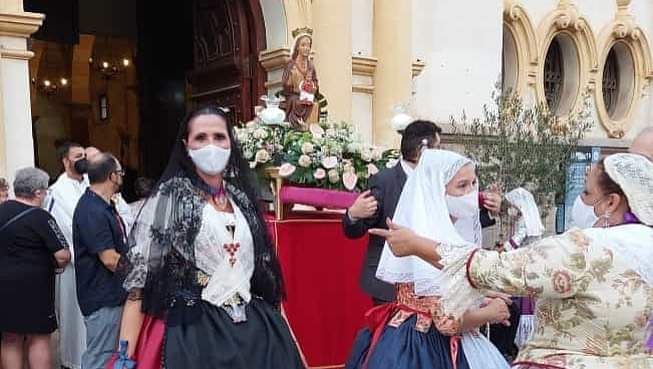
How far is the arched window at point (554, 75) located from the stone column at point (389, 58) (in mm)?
4181

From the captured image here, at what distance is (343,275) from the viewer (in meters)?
5.07

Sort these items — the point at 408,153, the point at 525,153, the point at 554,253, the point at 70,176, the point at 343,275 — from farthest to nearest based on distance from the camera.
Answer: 1. the point at 525,153
2. the point at 70,176
3. the point at 343,275
4. the point at 408,153
5. the point at 554,253

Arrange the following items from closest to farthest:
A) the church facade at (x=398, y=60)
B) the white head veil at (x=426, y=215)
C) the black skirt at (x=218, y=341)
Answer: the black skirt at (x=218, y=341) < the white head veil at (x=426, y=215) < the church facade at (x=398, y=60)

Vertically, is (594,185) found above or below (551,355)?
above

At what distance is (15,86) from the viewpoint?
6.16m

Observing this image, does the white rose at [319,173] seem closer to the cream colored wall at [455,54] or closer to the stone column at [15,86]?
the stone column at [15,86]

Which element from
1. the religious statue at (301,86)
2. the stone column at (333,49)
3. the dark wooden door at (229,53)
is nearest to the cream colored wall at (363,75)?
the stone column at (333,49)

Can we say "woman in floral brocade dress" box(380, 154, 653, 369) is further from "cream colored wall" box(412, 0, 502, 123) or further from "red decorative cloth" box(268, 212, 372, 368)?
"cream colored wall" box(412, 0, 502, 123)

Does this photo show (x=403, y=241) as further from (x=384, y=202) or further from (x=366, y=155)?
(x=366, y=155)

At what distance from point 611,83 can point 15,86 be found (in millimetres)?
10686

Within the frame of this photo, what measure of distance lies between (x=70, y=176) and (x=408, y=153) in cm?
300

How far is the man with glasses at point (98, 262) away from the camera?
4531 mm

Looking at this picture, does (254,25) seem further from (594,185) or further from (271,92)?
(594,185)

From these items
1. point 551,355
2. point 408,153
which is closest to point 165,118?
point 408,153
